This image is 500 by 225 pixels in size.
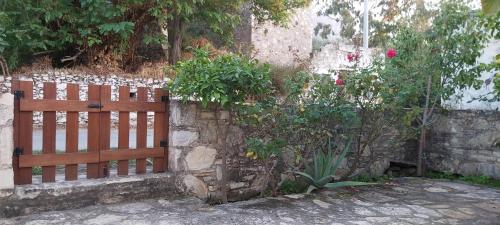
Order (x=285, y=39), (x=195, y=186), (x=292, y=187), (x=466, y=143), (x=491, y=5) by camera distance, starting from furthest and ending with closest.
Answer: (x=285, y=39) → (x=466, y=143) → (x=292, y=187) → (x=195, y=186) → (x=491, y=5)

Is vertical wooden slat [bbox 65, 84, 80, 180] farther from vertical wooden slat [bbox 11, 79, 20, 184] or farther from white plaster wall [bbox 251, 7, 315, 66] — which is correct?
white plaster wall [bbox 251, 7, 315, 66]

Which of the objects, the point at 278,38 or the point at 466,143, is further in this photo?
the point at 278,38

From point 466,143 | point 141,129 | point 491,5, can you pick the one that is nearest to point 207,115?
point 141,129

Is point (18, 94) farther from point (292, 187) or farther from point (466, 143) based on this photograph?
point (466, 143)

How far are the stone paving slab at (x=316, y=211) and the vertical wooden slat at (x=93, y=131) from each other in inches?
13.3

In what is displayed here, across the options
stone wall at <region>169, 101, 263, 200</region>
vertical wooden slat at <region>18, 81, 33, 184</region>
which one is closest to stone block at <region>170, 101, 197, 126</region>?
stone wall at <region>169, 101, 263, 200</region>

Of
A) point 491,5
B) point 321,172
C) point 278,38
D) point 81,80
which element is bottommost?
point 321,172

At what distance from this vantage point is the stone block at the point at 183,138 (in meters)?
3.91

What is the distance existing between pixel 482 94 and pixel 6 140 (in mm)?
6561

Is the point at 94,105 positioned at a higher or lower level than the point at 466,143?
higher

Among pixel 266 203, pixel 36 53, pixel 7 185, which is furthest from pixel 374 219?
pixel 36 53

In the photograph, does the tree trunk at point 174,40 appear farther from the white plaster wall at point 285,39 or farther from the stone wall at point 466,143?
the stone wall at point 466,143

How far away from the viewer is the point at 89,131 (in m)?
3.62

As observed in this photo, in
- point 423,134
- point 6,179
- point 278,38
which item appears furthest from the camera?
point 278,38
